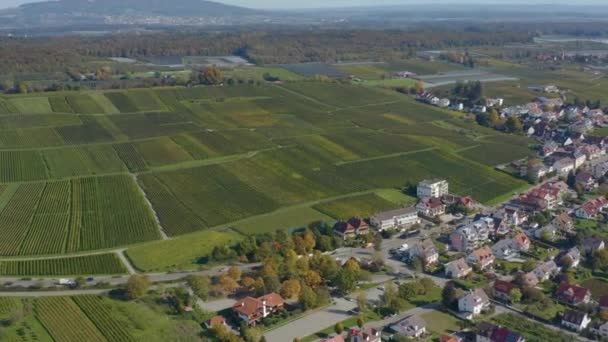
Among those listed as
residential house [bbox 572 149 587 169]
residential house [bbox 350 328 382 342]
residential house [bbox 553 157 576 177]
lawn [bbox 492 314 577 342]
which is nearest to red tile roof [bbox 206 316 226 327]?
residential house [bbox 350 328 382 342]

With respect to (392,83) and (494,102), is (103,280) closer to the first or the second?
(494,102)

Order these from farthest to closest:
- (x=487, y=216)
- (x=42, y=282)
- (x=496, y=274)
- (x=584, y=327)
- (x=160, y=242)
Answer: (x=487, y=216), (x=160, y=242), (x=496, y=274), (x=42, y=282), (x=584, y=327)

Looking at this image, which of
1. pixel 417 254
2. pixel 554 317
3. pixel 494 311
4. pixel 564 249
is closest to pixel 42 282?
pixel 417 254

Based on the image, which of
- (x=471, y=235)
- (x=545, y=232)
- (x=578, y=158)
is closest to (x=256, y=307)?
(x=471, y=235)

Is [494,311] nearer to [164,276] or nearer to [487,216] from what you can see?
[487,216]

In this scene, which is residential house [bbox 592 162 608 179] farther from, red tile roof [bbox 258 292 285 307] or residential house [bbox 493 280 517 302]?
red tile roof [bbox 258 292 285 307]

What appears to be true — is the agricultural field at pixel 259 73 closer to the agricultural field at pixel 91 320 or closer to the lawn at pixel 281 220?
the lawn at pixel 281 220
